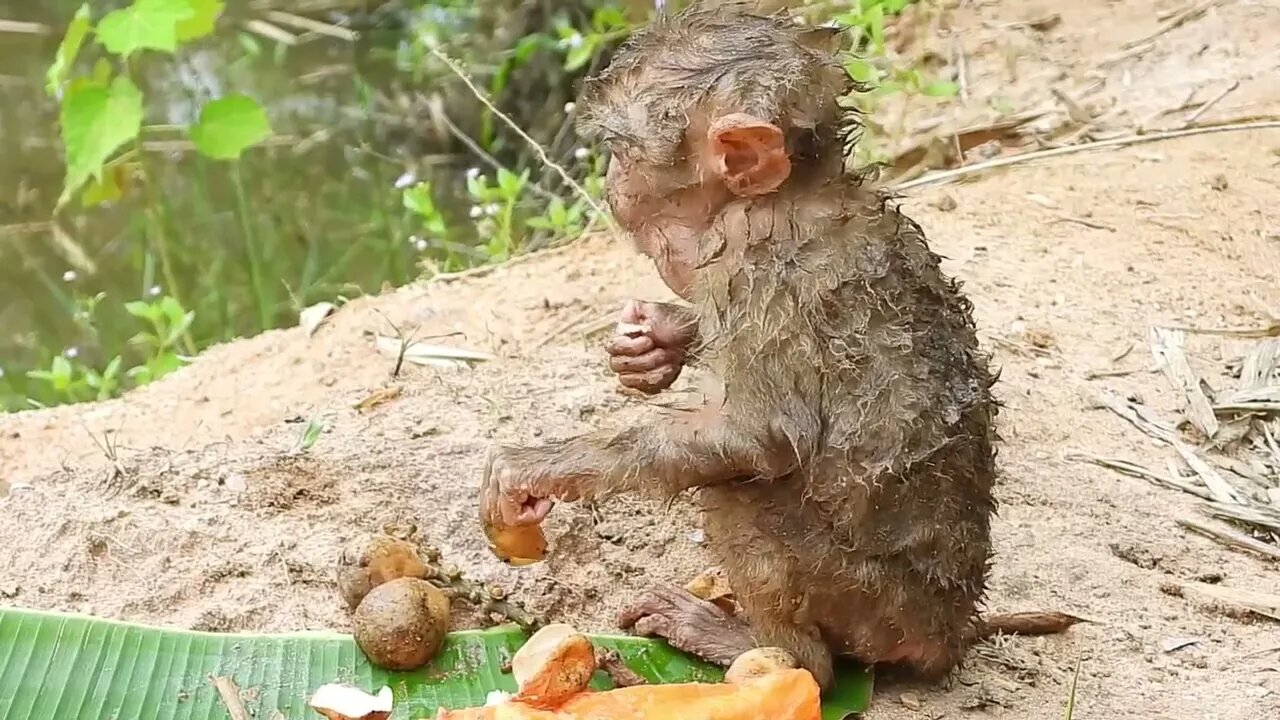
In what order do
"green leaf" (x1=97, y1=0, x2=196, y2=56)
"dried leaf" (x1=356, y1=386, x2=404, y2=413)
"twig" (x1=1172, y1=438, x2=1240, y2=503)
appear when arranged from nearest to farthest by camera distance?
"twig" (x1=1172, y1=438, x2=1240, y2=503) → "dried leaf" (x1=356, y1=386, x2=404, y2=413) → "green leaf" (x1=97, y1=0, x2=196, y2=56)

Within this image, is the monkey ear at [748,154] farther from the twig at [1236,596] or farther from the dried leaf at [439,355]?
the dried leaf at [439,355]

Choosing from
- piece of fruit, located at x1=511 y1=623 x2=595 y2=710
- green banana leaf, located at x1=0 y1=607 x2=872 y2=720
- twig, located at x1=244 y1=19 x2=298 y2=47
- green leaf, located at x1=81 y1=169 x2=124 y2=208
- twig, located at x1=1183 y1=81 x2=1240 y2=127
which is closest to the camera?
piece of fruit, located at x1=511 y1=623 x2=595 y2=710

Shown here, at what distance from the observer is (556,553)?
346 cm

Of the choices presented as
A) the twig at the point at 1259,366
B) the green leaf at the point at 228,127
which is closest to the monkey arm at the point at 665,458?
the twig at the point at 1259,366

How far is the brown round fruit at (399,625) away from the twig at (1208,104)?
4686 millimetres

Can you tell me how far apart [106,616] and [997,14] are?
21.7 feet

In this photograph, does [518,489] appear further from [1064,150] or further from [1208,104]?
[1208,104]

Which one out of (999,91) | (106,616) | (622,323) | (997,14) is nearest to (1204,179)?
(999,91)

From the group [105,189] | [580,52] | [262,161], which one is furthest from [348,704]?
[262,161]

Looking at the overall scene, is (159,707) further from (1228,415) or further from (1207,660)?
(1228,415)

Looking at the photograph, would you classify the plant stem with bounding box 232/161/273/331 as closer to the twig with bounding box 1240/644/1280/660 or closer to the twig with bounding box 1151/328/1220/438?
the twig with bounding box 1151/328/1220/438

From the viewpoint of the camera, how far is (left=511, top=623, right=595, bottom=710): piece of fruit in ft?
8.75

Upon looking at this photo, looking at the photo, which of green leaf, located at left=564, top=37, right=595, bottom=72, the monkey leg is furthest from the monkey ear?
green leaf, located at left=564, top=37, right=595, bottom=72

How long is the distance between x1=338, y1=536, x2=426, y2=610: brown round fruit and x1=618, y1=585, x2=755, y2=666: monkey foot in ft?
1.74
